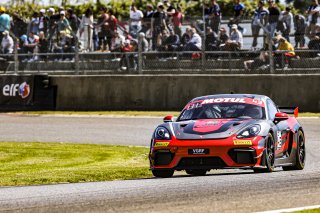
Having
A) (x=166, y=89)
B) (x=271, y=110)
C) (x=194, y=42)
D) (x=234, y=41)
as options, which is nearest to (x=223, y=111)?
(x=271, y=110)

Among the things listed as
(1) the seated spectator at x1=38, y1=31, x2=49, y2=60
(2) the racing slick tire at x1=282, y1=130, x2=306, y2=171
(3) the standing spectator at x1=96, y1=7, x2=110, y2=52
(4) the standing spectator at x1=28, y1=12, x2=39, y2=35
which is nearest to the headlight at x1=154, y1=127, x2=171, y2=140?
(2) the racing slick tire at x1=282, y1=130, x2=306, y2=171

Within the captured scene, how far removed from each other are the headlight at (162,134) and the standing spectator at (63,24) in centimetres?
1504

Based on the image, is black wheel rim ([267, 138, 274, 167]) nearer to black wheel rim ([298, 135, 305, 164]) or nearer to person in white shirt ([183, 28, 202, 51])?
black wheel rim ([298, 135, 305, 164])

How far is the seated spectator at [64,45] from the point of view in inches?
1105

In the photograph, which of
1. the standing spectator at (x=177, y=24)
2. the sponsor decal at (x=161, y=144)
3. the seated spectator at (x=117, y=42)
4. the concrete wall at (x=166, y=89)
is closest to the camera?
the sponsor decal at (x=161, y=144)

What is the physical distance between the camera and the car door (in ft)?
44.5

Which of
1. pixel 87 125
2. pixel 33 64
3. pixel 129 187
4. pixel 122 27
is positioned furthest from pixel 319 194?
pixel 33 64

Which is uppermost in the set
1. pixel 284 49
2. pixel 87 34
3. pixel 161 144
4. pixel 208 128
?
pixel 87 34

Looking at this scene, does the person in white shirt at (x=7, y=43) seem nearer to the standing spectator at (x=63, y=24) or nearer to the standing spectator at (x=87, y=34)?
the standing spectator at (x=63, y=24)

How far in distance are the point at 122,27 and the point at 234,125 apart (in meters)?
14.7

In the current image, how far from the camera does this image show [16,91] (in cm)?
2877

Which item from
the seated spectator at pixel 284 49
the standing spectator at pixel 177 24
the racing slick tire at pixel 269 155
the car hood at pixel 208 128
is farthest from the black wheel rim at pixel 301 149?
the standing spectator at pixel 177 24

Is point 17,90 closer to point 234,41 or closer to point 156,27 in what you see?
point 156,27

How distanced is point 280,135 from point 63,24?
50.1 feet
